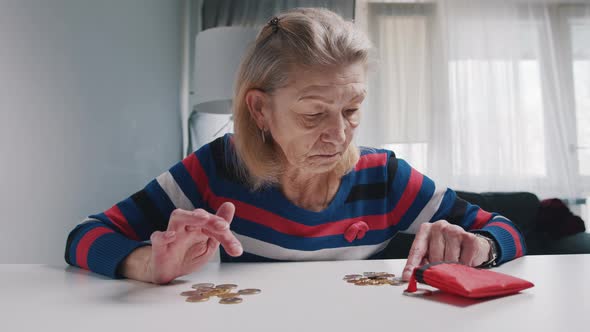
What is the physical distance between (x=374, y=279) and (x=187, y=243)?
0.33 metres

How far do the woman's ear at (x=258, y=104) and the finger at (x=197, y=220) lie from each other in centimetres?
45

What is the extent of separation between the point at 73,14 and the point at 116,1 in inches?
21.3

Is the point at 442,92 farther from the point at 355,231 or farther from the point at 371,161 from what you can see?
the point at 355,231

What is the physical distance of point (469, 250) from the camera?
3.25 feet

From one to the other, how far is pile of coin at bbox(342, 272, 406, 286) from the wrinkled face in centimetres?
34

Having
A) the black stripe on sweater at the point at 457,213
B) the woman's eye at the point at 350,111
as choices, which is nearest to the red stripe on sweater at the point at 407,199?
the black stripe on sweater at the point at 457,213

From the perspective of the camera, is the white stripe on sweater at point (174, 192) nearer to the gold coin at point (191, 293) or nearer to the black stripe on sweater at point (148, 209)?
the black stripe on sweater at point (148, 209)

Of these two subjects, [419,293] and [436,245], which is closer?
[419,293]

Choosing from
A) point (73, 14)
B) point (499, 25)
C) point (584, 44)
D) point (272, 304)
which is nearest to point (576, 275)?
point (272, 304)

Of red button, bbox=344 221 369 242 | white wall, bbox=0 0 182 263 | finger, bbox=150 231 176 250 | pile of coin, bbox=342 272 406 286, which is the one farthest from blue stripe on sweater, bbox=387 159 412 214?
white wall, bbox=0 0 182 263

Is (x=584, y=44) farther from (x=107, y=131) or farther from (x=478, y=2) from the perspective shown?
(x=107, y=131)

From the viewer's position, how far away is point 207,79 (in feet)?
9.74

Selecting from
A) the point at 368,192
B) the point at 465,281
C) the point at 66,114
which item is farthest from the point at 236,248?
the point at 66,114

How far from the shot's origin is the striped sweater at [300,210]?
4.08 feet
